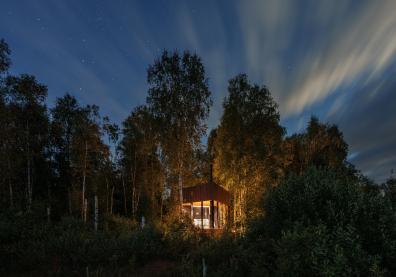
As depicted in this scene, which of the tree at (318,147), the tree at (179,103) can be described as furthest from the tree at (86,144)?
the tree at (318,147)

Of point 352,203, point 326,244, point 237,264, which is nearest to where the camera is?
point 326,244

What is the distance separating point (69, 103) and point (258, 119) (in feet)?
62.6

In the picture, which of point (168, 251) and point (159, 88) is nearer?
point (168, 251)

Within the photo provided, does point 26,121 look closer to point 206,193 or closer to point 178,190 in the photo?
point 178,190

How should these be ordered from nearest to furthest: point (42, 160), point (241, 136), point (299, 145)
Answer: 1. point (241, 136)
2. point (42, 160)
3. point (299, 145)

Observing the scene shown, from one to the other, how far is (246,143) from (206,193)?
5.16 m

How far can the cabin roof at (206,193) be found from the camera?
73.6 feet

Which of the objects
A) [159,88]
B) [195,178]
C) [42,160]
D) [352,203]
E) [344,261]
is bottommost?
[344,261]

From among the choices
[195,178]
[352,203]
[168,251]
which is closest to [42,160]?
[195,178]

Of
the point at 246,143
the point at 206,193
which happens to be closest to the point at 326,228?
the point at 206,193

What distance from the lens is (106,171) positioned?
1238 inches

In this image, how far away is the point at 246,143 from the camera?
24.6 metres

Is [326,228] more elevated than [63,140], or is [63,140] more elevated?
[63,140]

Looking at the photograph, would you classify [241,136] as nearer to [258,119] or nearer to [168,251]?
[258,119]
